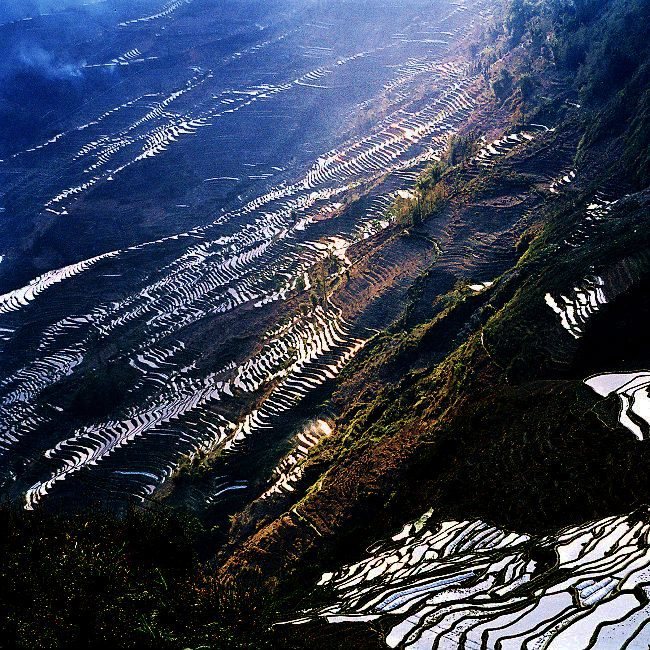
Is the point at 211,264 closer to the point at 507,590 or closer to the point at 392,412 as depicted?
the point at 392,412

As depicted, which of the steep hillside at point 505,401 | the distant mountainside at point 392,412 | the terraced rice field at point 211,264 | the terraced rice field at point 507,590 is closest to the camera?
the terraced rice field at point 507,590

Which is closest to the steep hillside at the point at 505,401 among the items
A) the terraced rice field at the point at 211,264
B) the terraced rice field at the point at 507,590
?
the terraced rice field at the point at 507,590

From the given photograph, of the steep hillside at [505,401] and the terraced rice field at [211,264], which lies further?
the terraced rice field at [211,264]

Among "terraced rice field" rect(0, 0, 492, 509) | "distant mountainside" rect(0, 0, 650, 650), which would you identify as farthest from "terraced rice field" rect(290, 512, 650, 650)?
"terraced rice field" rect(0, 0, 492, 509)

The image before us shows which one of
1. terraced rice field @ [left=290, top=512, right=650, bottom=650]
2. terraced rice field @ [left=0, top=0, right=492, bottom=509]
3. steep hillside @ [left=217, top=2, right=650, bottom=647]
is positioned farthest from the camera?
terraced rice field @ [left=0, top=0, right=492, bottom=509]

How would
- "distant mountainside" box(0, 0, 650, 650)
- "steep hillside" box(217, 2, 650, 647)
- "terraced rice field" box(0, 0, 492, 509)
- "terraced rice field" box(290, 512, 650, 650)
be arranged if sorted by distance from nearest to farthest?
1. "terraced rice field" box(290, 512, 650, 650)
2. "distant mountainside" box(0, 0, 650, 650)
3. "steep hillside" box(217, 2, 650, 647)
4. "terraced rice field" box(0, 0, 492, 509)

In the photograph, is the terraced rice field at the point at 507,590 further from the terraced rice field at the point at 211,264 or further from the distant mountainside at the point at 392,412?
the terraced rice field at the point at 211,264

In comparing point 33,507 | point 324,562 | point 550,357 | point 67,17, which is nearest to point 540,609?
point 324,562

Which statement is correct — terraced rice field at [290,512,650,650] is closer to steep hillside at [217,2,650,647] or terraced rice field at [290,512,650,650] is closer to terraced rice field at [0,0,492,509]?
steep hillside at [217,2,650,647]

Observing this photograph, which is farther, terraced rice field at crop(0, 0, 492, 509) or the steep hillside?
terraced rice field at crop(0, 0, 492, 509)

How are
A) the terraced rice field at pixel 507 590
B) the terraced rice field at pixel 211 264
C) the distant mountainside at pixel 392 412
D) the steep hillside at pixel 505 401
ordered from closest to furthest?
the terraced rice field at pixel 507 590
the distant mountainside at pixel 392 412
the steep hillside at pixel 505 401
the terraced rice field at pixel 211 264
